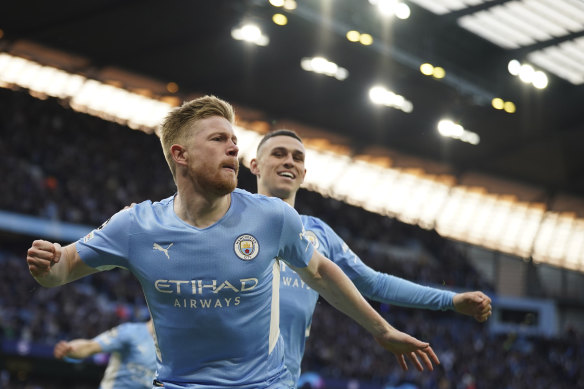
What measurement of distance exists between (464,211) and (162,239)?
4649cm

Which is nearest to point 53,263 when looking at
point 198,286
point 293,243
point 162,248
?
point 162,248

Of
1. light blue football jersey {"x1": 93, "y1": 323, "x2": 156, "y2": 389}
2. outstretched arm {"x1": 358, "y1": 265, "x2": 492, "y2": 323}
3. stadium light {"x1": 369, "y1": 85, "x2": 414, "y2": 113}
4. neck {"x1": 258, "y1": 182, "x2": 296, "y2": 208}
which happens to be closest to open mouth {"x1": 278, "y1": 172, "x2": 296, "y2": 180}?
neck {"x1": 258, "y1": 182, "x2": 296, "y2": 208}

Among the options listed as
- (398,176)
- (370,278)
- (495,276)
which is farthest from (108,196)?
(495,276)

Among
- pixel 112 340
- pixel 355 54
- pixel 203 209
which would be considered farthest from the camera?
pixel 355 54

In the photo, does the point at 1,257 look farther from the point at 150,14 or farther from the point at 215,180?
the point at 215,180

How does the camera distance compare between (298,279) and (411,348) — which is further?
(298,279)

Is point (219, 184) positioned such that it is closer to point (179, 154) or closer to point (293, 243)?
point (179, 154)

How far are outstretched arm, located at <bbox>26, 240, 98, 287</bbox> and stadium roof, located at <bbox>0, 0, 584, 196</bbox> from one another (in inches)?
775

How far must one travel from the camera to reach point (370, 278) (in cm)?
486

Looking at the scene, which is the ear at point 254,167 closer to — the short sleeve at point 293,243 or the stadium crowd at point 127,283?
the short sleeve at point 293,243

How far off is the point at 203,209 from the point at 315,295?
1.79m

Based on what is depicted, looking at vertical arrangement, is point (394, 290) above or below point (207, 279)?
above

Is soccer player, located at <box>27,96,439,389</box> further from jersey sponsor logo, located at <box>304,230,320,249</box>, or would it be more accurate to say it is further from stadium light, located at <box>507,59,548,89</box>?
stadium light, located at <box>507,59,548,89</box>

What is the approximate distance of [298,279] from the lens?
16.6 feet
